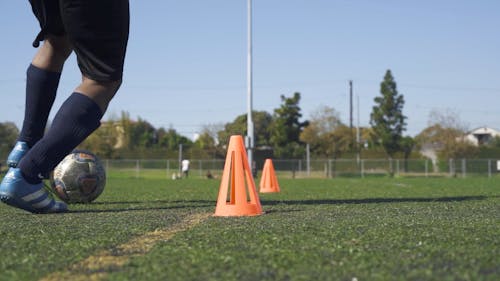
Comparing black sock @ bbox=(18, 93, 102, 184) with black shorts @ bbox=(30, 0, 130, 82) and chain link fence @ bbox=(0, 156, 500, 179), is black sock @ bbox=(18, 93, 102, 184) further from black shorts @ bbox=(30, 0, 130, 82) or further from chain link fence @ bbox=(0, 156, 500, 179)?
chain link fence @ bbox=(0, 156, 500, 179)

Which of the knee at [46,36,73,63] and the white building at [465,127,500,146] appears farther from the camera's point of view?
the white building at [465,127,500,146]

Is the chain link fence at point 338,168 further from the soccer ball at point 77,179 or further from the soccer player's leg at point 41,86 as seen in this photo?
the soccer player's leg at point 41,86

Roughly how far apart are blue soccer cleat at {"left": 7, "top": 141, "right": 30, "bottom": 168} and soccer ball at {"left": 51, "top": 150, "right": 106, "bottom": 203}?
2144 millimetres

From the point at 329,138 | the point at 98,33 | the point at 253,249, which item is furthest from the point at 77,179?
the point at 329,138

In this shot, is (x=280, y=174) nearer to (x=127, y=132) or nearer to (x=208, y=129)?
(x=208, y=129)

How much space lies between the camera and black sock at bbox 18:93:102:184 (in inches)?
152

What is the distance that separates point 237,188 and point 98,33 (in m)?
2.19

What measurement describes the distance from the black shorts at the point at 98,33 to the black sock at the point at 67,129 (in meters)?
0.20

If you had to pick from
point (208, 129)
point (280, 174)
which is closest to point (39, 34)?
point (280, 174)

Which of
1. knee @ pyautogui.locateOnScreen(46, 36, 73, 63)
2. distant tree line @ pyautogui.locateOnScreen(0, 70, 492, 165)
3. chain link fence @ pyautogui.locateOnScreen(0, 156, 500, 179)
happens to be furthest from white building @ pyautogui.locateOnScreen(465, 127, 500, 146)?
knee @ pyautogui.locateOnScreen(46, 36, 73, 63)

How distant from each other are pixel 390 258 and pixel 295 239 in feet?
2.32

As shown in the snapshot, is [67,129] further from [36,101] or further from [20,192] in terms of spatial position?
[36,101]

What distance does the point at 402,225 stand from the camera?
3.92 m

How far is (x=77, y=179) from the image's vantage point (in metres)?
7.06
